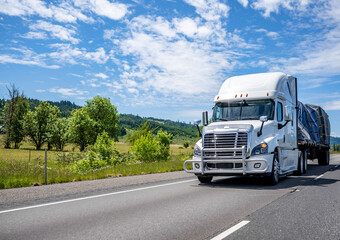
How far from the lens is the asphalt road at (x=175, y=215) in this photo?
15.3ft

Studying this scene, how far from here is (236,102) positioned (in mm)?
11211

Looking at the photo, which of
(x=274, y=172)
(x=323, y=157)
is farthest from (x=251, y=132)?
(x=323, y=157)

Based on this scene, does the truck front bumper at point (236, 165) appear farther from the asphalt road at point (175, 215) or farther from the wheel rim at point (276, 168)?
the asphalt road at point (175, 215)

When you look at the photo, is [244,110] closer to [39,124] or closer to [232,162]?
[232,162]

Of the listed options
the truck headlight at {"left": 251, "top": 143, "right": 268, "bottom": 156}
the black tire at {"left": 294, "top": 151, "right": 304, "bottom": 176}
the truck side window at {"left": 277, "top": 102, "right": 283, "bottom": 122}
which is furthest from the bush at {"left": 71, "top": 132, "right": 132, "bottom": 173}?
the truck headlight at {"left": 251, "top": 143, "right": 268, "bottom": 156}

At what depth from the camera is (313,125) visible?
18766mm

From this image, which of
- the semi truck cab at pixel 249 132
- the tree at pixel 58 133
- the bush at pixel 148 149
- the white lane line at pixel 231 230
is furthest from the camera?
the tree at pixel 58 133

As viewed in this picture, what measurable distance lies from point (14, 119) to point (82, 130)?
54.4 ft

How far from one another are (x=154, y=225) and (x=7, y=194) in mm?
5066

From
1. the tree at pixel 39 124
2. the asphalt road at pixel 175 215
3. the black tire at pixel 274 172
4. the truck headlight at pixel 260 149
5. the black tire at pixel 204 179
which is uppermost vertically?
the tree at pixel 39 124

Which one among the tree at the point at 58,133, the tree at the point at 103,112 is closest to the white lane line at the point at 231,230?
the tree at the point at 103,112

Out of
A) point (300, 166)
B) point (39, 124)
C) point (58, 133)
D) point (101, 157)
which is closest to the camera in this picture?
point (300, 166)

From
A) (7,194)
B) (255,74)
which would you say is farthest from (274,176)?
(7,194)

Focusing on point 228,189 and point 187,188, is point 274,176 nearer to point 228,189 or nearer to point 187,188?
point 228,189
